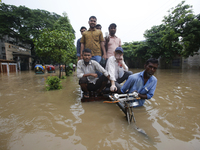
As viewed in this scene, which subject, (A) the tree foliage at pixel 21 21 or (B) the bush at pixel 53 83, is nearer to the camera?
(B) the bush at pixel 53 83

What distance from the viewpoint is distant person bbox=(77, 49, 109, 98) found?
3.25m

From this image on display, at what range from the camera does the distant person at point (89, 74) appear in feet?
10.7

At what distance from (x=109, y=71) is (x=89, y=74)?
56 centimetres

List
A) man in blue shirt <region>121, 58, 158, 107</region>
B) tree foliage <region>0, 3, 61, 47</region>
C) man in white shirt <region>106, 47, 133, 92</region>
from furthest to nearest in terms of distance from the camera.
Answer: tree foliage <region>0, 3, 61, 47</region> → man in white shirt <region>106, 47, 133, 92</region> → man in blue shirt <region>121, 58, 158, 107</region>

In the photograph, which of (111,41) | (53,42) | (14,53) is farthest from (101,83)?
(14,53)

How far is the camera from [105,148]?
1.59 m

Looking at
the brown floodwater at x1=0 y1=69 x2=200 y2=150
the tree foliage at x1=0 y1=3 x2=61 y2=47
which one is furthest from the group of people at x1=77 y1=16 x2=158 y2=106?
the tree foliage at x1=0 y1=3 x2=61 y2=47

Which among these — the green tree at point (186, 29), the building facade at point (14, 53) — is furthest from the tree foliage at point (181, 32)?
the building facade at point (14, 53)

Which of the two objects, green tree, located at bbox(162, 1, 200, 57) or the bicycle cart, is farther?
green tree, located at bbox(162, 1, 200, 57)

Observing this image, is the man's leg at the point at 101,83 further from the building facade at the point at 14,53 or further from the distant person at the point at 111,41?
the building facade at the point at 14,53

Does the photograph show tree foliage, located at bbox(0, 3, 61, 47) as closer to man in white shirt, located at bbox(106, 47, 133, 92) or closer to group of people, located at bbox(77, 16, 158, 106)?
group of people, located at bbox(77, 16, 158, 106)

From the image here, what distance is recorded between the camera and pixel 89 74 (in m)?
3.31

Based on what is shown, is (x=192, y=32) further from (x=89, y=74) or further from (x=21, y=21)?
(x=21, y=21)

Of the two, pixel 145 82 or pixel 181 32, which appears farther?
pixel 181 32
